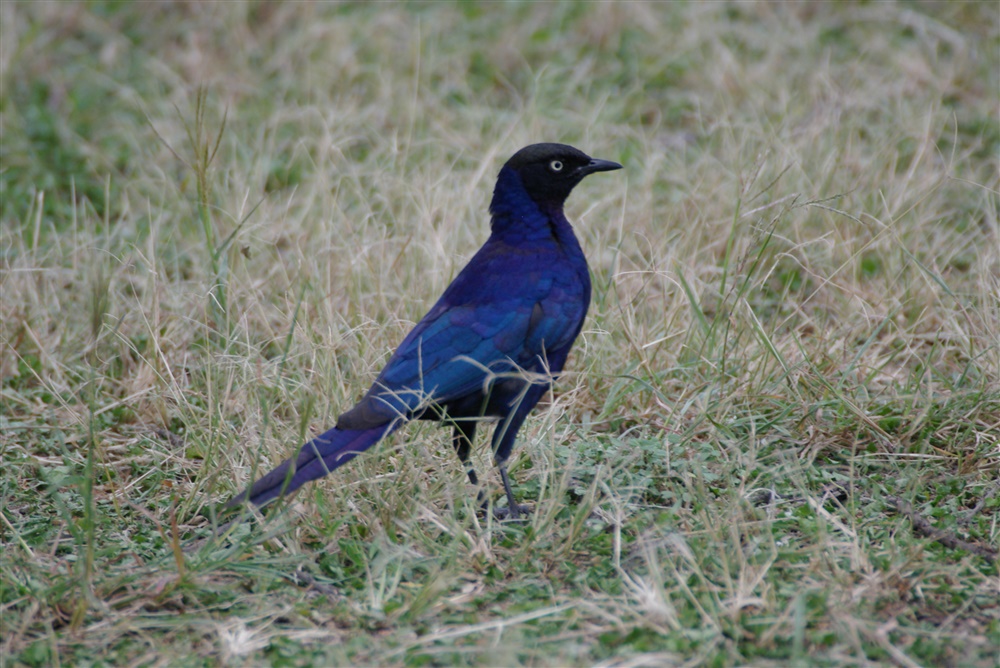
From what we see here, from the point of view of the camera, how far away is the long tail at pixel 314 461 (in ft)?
9.98

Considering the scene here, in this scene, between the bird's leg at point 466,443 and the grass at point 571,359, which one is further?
the bird's leg at point 466,443

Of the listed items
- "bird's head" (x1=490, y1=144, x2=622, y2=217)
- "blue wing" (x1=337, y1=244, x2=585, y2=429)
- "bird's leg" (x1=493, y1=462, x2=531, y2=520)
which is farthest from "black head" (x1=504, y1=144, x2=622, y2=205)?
"bird's leg" (x1=493, y1=462, x2=531, y2=520)

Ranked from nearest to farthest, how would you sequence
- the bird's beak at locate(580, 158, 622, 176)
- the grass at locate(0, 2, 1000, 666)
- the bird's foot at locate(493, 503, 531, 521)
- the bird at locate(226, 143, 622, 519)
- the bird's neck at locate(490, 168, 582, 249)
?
the grass at locate(0, 2, 1000, 666)
the bird at locate(226, 143, 622, 519)
the bird's foot at locate(493, 503, 531, 521)
the bird's neck at locate(490, 168, 582, 249)
the bird's beak at locate(580, 158, 622, 176)

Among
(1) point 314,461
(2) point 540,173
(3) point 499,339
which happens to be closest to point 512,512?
(3) point 499,339

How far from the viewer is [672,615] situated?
271cm

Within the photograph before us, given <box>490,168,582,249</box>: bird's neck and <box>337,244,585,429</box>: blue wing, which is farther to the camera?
<box>490,168,582,249</box>: bird's neck

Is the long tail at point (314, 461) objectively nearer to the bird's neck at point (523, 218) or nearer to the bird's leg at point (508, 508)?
the bird's leg at point (508, 508)

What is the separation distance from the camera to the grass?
286 centimetres

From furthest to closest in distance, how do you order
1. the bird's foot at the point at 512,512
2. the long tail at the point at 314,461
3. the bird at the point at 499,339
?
the bird's foot at the point at 512,512, the bird at the point at 499,339, the long tail at the point at 314,461

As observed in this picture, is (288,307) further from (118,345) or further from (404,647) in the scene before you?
(404,647)

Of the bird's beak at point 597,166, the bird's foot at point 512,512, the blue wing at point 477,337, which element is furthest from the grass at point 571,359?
the bird's beak at point 597,166

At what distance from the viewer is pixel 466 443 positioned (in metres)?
3.62

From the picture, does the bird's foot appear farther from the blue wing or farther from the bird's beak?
the bird's beak

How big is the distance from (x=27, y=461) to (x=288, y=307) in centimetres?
111
